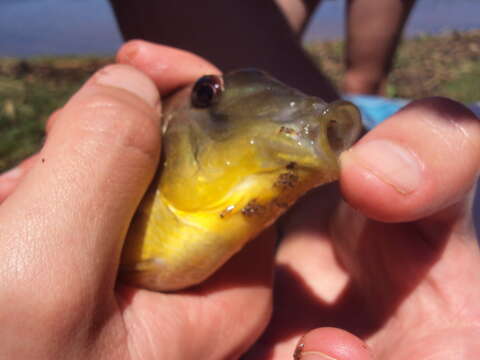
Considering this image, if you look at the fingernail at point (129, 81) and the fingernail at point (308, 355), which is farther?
the fingernail at point (129, 81)

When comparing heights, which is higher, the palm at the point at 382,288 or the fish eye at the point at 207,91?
the fish eye at the point at 207,91

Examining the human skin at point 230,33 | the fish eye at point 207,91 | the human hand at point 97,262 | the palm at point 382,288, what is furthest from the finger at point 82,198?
the human skin at point 230,33

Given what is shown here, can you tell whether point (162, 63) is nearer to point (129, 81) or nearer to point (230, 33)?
point (129, 81)

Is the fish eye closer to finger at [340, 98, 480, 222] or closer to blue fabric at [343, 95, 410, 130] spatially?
finger at [340, 98, 480, 222]

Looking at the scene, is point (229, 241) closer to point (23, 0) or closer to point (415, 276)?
point (415, 276)

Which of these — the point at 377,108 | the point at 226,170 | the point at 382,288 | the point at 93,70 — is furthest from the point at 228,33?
the point at 93,70

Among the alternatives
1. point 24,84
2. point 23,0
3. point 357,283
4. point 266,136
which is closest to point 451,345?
point 357,283

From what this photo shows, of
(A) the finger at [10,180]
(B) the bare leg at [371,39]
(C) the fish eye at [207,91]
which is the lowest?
(B) the bare leg at [371,39]

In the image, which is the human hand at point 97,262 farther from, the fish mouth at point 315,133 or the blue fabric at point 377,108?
the blue fabric at point 377,108
